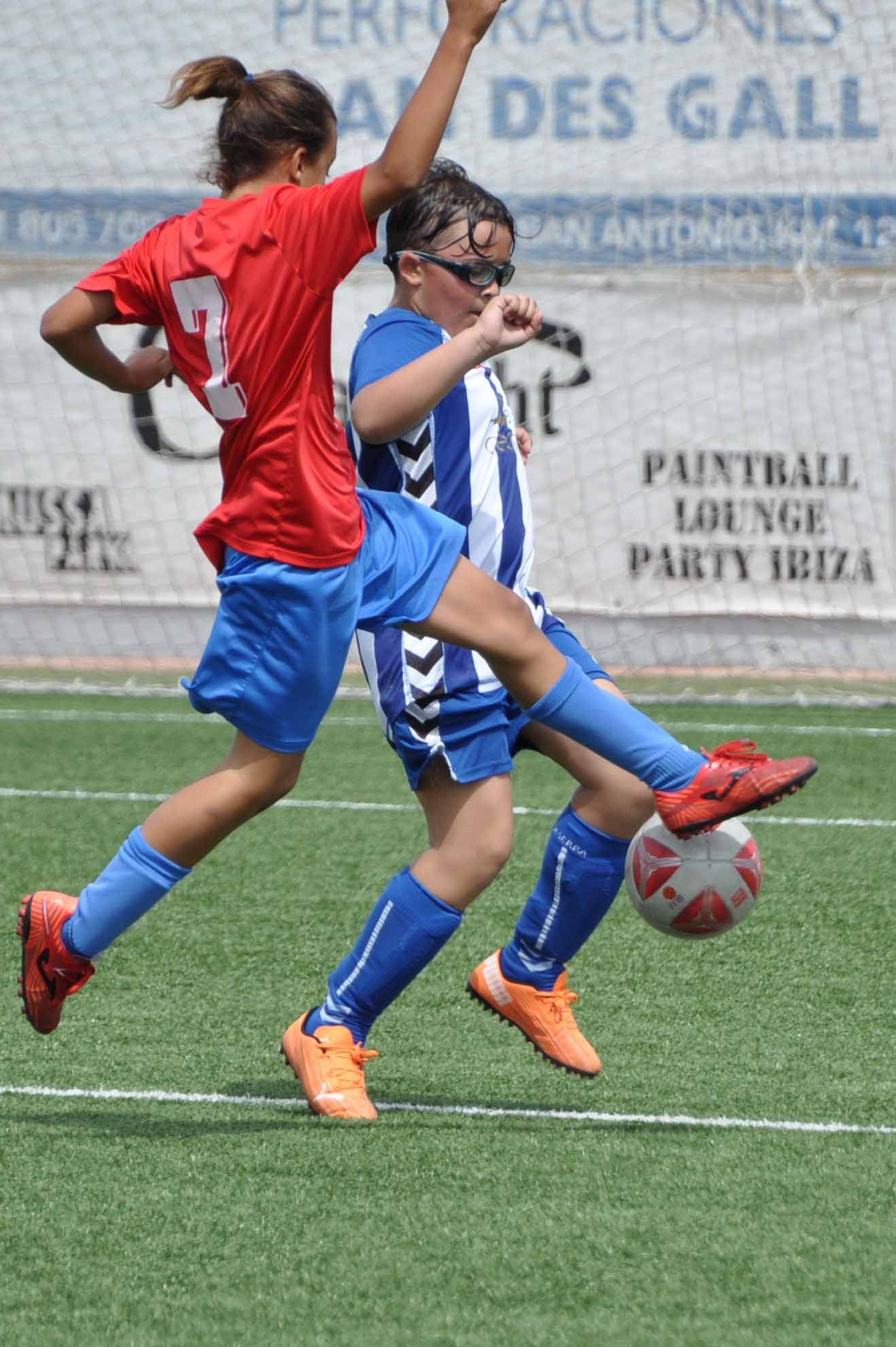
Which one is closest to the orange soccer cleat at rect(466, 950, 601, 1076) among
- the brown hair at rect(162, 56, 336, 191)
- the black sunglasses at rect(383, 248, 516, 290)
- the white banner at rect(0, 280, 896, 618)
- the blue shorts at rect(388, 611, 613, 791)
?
the blue shorts at rect(388, 611, 613, 791)

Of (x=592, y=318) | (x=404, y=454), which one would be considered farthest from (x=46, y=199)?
(x=404, y=454)

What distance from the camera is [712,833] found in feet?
11.2

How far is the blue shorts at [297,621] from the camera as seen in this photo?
3.15m

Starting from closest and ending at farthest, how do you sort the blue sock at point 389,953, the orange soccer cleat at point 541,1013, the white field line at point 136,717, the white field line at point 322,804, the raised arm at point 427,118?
the raised arm at point 427,118, the blue sock at point 389,953, the orange soccer cleat at point 541,1013, the white field line at point 322,804, the white field line at point 136,717

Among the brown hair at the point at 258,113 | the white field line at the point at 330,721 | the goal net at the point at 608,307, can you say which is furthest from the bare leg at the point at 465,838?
the goal net at the point at 608,307

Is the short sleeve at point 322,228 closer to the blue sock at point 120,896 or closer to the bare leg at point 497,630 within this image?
the bare leg at point 497,630

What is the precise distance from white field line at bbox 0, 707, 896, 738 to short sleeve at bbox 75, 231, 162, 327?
5.53 m

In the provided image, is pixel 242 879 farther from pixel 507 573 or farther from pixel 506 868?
pixel 507 573

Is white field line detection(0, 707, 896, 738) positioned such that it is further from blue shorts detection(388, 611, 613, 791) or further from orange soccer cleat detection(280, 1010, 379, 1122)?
orange soccer cleat detection(280, 1010, 379, 1122)

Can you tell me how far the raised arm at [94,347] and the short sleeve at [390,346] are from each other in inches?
13.8

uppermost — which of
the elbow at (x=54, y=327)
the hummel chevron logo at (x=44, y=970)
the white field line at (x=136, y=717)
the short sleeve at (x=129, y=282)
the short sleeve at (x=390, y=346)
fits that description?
the short sleeve at (x=129, y=282)

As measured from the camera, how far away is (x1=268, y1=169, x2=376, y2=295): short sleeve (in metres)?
3.02

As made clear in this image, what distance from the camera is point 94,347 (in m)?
3.31

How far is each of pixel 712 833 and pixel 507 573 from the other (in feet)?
2.14
